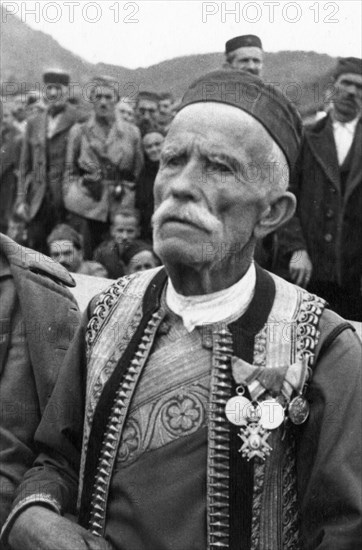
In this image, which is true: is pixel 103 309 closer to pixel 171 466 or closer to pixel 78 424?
pixel 78 424

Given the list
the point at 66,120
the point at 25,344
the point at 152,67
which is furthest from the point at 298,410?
the point at 66,120

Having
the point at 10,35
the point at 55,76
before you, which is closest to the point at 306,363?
the point at 10,35

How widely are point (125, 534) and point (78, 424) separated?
0.30 meters

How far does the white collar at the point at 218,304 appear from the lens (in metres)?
2.11

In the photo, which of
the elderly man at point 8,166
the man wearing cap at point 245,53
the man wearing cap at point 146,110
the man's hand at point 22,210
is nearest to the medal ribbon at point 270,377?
the man wearing cap at point 245,53

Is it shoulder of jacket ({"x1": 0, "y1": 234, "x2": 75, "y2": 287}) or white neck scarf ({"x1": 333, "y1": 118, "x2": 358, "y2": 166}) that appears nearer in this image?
shoulder of jacket ({"x1": 0, "y1": 234, "x2": 75, "y2": 287})

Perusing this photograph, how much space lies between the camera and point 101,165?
5801 mm

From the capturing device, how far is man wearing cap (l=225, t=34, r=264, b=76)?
4172 millimetres

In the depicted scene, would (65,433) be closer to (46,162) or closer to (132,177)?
→ (132,177)

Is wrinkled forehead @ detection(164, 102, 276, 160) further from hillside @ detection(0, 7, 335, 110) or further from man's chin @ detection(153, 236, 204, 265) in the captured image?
hillside @ detection(0, 7, 335, 110)

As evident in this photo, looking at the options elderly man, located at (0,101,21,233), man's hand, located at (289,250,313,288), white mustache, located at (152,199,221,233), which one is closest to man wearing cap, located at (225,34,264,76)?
man's hand, located at (289,250,313,288)

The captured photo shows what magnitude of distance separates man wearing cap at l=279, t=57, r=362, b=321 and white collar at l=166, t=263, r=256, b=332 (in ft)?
7.63

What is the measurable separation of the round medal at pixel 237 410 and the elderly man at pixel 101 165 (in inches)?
134

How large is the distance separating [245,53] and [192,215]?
2434mm
